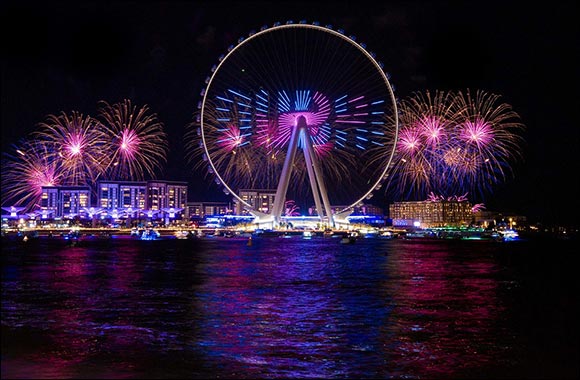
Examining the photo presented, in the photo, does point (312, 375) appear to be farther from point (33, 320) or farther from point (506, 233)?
point (506, 233)

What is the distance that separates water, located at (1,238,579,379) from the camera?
13789 millimetres

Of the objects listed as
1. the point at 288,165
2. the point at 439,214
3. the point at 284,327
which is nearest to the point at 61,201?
the point at 439,214

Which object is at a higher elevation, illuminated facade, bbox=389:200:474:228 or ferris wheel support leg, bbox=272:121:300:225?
ferris wheel support leg, bbox=272:121:300:225

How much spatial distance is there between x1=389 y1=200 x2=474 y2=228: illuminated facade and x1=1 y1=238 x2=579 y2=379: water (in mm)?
148812

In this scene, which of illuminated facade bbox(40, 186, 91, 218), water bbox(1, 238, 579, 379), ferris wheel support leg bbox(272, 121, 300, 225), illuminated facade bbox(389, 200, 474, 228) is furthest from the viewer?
illuminated facade bbox(40, 186, 91, 218)

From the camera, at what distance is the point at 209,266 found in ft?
142

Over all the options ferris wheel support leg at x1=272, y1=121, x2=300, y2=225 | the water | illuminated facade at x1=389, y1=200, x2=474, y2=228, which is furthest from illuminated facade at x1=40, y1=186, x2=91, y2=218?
the water

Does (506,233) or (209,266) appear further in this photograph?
(506,233)

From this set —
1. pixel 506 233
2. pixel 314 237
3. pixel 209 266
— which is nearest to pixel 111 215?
pixel 314 237

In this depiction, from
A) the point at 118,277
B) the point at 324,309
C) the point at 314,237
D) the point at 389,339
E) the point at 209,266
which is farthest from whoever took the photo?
the point at 314,237

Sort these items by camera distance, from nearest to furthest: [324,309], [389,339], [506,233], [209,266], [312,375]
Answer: [312,375]
[389,339]
[324,309]
[209,266]
[506,233]

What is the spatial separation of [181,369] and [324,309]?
9957mm

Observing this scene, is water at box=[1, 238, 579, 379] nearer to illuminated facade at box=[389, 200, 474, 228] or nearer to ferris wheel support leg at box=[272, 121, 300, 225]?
ferris wheel support leg at box=[272, 121, 300, 225]

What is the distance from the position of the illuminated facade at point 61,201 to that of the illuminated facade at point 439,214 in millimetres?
90845
